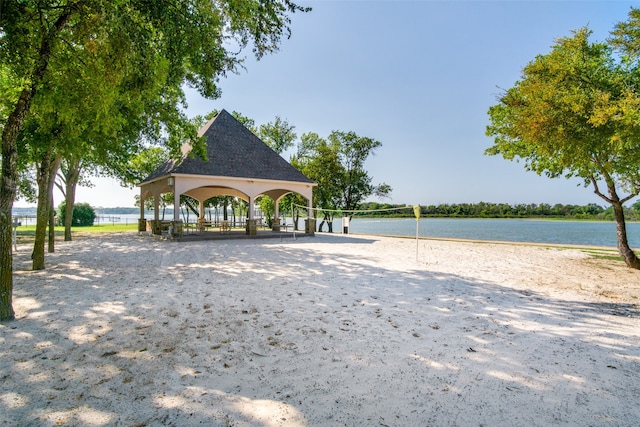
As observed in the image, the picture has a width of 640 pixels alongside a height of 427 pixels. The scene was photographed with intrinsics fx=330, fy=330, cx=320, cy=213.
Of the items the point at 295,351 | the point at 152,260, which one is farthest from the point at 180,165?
the point at 295,351

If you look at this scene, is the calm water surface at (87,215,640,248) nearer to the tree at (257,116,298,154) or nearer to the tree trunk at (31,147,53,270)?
the tree at (257,116,298,154)

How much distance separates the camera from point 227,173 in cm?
1786

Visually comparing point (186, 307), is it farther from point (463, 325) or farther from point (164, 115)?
point (164, 115)

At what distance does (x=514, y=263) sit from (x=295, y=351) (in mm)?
9577

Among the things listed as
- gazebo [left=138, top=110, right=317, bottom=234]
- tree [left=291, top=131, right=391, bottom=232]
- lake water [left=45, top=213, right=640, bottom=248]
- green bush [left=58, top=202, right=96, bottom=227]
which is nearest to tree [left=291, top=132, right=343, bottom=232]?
tree [left=291, top=131, right=391, bottom=232]

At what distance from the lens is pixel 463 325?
4.84 metres

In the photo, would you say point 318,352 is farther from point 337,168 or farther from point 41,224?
point 337,168

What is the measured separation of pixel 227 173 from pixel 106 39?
1272 centimetres

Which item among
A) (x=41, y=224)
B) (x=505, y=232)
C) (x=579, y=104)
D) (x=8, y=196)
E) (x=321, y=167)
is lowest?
(x=505, y=232)

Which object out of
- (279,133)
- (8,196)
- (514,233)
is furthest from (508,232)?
(8,196)

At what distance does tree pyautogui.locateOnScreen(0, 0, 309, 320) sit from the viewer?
4934mm

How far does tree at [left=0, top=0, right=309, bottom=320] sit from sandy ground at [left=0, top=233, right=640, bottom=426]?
220cm

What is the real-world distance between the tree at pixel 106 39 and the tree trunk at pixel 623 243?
41.4 feet

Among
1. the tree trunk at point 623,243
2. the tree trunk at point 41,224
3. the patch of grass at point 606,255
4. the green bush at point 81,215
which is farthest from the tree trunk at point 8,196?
the green bush at point 81,215
